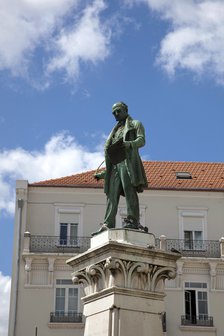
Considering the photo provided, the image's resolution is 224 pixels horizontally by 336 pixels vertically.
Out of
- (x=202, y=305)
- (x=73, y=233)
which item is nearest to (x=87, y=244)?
(x=73, y=233)

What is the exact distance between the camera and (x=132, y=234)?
9664 mm

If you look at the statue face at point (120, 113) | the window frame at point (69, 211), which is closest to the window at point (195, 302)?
the window frame at point (69, 211)

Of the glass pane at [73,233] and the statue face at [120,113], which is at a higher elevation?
the glass pane at [73,233]

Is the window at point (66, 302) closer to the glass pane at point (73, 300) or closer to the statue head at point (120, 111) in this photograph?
the glass pane at point (73, 300)

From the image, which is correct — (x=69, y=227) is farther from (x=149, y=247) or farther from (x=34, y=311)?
(x=149, y=247)

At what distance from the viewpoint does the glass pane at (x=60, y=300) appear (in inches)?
1283

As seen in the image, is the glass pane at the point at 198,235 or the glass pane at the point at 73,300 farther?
the glass pane at the point at 198,235

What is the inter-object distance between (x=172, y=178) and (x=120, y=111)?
26.4 m

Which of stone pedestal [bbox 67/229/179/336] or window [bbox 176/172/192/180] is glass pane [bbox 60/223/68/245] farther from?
stone pedestal [bbox 67/229/179/336]

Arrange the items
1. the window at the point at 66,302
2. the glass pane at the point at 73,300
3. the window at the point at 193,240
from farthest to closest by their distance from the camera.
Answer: the window at the point at 193,240 < the glass pane at the point at 73,300 < the window at the point at 66,302

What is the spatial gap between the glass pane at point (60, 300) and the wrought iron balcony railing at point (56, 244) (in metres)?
1.91

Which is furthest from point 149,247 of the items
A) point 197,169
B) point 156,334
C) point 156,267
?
point 197,169

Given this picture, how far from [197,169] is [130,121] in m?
28.5

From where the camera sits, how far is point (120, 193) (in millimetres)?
10328
